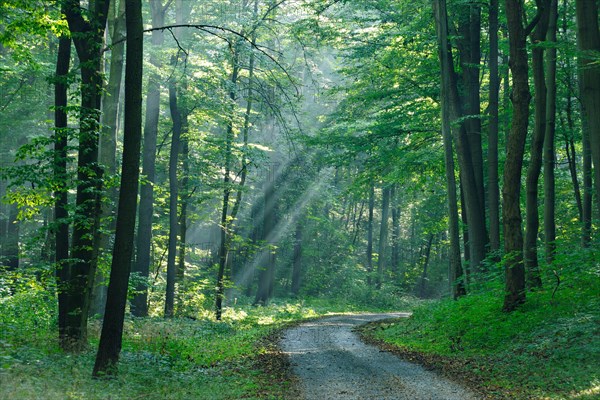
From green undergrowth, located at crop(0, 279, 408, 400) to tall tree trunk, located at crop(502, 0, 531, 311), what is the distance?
5842mm

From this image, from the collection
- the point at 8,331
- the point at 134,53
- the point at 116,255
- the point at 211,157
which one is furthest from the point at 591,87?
the point at 211,157

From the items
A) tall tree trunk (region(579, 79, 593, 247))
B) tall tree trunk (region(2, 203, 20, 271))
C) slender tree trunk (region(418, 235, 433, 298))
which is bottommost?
slender tree trunk (region(418, 235, 433, 298))

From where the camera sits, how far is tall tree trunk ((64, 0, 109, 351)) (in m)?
11.3

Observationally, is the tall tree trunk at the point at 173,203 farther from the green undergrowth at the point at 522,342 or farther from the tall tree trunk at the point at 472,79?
the tall tree trunk at the point at 472,79

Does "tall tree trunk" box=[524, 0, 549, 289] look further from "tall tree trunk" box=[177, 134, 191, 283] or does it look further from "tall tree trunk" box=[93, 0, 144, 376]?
"tall tree trunk" box=[177, 134, 191, 283]

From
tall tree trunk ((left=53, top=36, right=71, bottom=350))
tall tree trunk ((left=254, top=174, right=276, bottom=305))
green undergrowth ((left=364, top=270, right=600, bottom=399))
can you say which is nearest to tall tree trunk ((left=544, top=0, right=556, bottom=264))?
green undergrowth ((left=364, top=270, right=600, bottom=399))

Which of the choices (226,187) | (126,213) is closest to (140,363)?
(126,213)

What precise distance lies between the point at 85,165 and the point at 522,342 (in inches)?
391

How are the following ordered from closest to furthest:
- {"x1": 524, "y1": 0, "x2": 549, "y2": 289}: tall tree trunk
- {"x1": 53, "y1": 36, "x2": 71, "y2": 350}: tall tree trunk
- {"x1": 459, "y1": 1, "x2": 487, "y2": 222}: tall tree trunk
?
{"x1": 53, "y1": 36, "x2": 71, "y2": 350}: tall tree trunk, {"x1": 524, "y1": 0, "x2": 549, "y2": 289}: tall tree trunk, {"x1": 459, "y1": 1, "x2": 487, "y2": 222}: tall tree trunk

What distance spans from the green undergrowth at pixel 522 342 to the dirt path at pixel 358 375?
64cm

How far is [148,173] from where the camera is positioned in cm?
2272

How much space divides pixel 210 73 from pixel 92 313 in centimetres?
1053

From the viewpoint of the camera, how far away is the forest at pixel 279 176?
31.6ft

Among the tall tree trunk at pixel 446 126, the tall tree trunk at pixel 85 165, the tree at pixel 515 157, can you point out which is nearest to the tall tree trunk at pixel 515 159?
the tree at pixel 515 157
